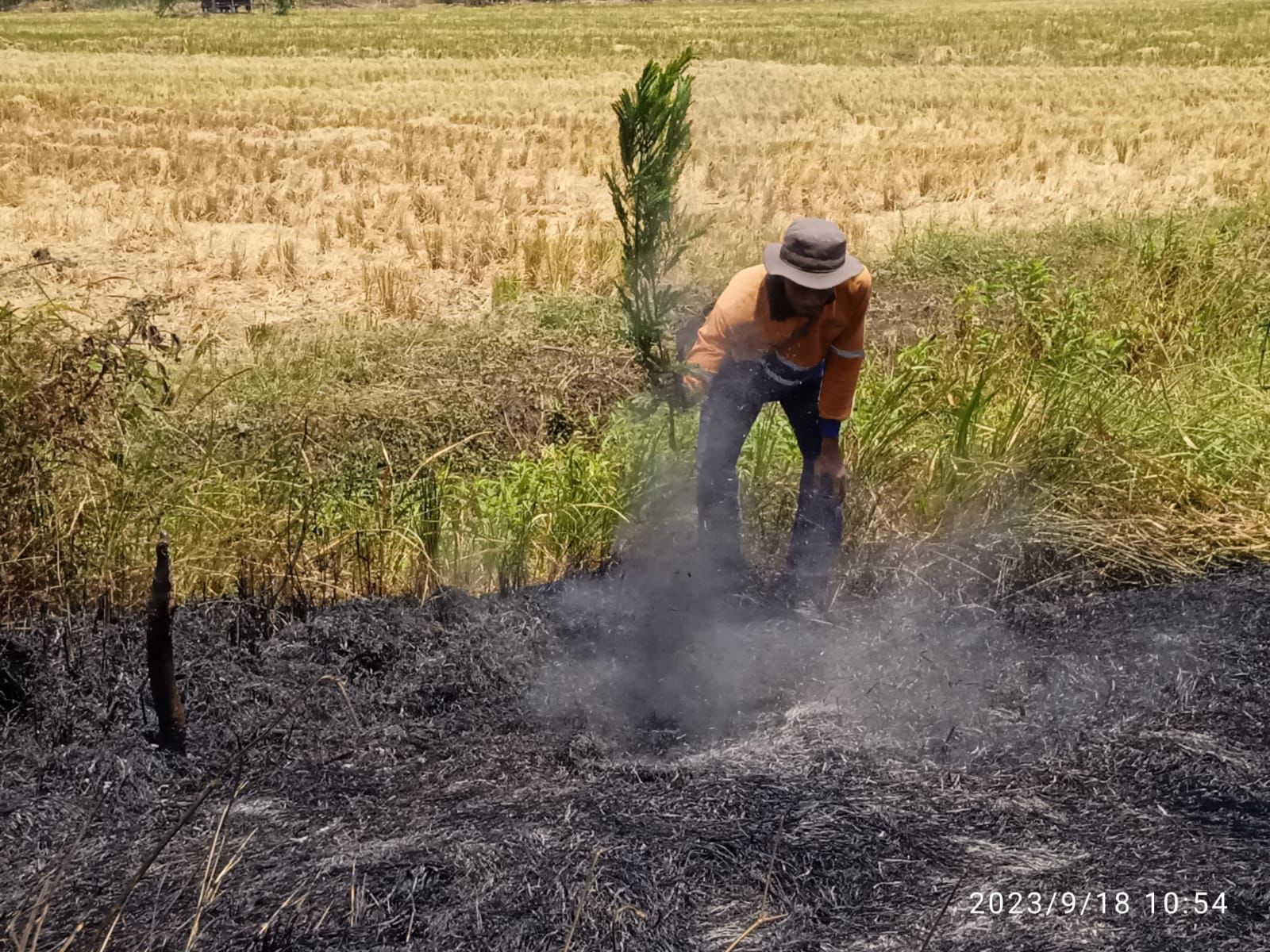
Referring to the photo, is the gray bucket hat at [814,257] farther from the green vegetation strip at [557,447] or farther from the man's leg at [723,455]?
the green vegetation strip at [557,447]

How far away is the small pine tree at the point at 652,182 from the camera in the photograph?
4.47 m

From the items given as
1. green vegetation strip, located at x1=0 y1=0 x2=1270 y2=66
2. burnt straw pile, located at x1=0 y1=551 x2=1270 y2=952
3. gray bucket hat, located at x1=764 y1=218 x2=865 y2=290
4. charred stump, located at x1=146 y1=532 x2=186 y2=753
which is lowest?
burnt straw pile, located at x1=0 y1=551 x2=1270 y2=952

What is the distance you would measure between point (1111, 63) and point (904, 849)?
27521 millimetres

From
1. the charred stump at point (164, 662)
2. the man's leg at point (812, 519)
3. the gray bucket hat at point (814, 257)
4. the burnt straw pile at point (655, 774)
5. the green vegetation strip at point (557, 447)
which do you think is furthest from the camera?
the man's leg at point (812, 519)

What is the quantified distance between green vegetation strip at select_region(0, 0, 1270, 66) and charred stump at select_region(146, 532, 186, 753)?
2028 centimetres

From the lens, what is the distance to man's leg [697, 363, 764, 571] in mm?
4578

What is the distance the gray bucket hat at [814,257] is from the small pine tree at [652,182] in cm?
68

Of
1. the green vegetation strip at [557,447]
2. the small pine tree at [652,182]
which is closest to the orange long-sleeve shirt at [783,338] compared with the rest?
the small pine tree at [652,182]

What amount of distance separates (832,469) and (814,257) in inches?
38.8

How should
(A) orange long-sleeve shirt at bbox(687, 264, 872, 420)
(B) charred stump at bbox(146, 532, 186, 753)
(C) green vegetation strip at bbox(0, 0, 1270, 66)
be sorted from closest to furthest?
(B) charred stump at bbox(146, 532, 186, 753), (A) orange long-sleeve shirt at bbox(687, 264, 872, 420), (C) green vegetation strip at bbox(0, 0, 1270, 66)

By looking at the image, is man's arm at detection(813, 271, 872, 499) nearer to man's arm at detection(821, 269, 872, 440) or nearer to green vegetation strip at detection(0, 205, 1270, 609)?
man's arm at detection(821, 269, 872, 440)

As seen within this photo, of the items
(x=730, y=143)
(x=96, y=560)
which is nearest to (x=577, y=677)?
(x=96, y=560)

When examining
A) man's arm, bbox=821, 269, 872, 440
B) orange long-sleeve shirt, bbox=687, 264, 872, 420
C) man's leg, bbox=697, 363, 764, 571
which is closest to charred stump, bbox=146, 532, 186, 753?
orange long-sleeve shirt, bbox=687, 264, 872, 420

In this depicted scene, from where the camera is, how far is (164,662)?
325 centimetres
